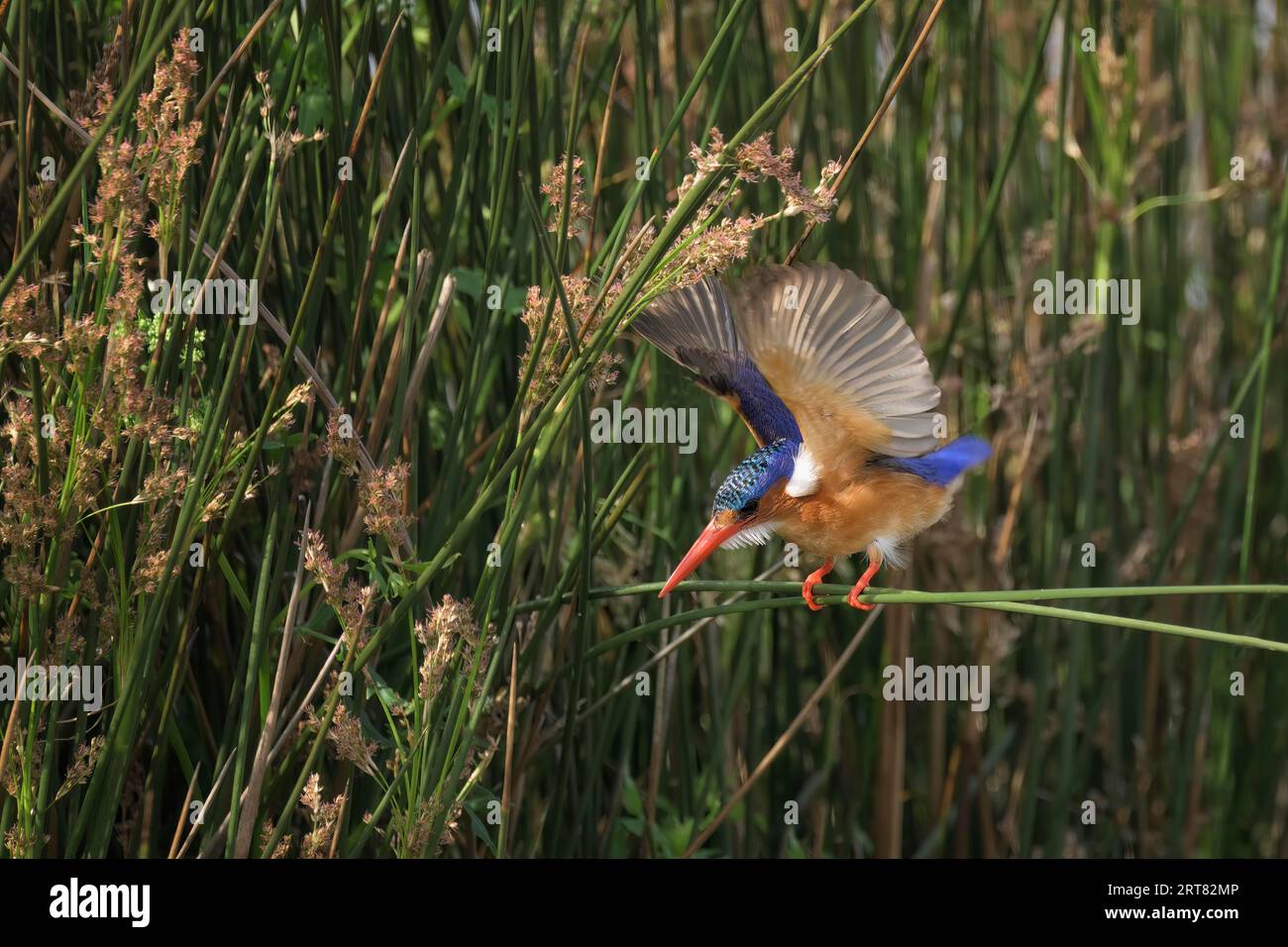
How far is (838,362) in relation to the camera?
3.81ft

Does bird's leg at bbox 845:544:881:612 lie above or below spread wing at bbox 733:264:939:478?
below

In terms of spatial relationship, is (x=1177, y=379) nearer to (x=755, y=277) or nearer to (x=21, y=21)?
(x=755, y=277)

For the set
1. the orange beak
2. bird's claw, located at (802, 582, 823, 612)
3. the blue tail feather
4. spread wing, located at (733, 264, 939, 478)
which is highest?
spread wing, located at (733, 264, 939, 478)

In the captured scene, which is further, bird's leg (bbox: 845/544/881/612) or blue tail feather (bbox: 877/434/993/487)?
blue tail feather (bbox: 877/434/993/487)

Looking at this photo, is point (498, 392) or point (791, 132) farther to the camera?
point (791, 132)

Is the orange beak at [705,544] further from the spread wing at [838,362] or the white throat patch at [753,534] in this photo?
the spread wing at [838,362]

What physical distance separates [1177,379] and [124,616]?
2014 mm

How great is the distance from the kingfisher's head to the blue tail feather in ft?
0.40

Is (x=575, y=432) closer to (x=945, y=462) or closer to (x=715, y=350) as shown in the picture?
(x=715, y=350)

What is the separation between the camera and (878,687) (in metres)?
2.12

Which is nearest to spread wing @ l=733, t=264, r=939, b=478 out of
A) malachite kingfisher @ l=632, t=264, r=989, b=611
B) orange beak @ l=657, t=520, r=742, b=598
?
malachite kingfisher @ l=632, t=264, r=989, b=611

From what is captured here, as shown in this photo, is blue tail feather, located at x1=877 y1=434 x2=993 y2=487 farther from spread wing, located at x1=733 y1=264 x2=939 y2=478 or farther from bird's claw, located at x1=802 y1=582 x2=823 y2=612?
bird's claw, located at x1=802 y1=582 x2=823 y2=612

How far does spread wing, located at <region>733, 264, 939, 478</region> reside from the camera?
3.57ft
